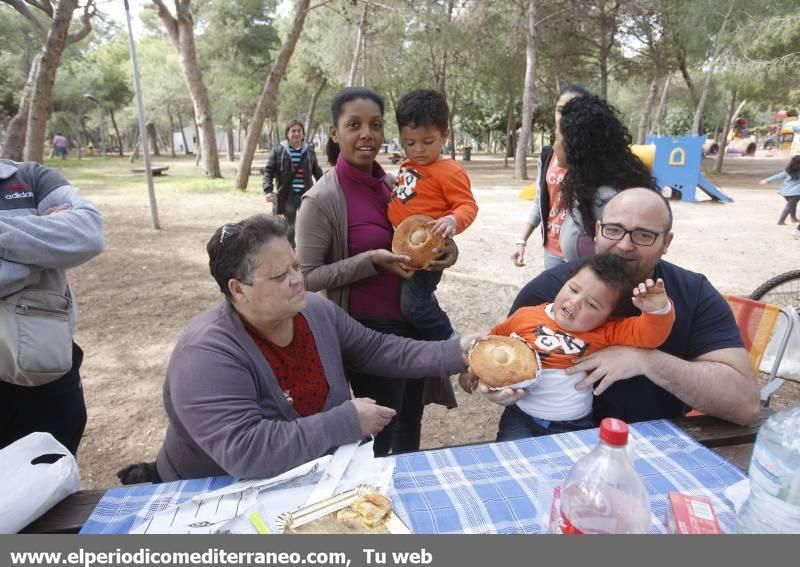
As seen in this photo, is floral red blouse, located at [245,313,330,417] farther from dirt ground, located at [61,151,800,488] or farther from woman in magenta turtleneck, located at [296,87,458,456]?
dirt ground, located at [61,151,800,488]

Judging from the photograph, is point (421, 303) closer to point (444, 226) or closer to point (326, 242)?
point (444, 226)

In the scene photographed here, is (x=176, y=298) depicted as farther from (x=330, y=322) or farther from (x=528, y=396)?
(x=528, y=396)

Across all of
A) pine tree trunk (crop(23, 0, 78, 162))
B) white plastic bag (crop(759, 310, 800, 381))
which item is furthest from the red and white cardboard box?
pine tree trunk (crop(23, 0, 78, 162))

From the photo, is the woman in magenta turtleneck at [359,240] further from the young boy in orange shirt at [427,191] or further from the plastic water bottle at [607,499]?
the plastic water bottle at [607,499]

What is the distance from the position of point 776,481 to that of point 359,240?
66.8 inches

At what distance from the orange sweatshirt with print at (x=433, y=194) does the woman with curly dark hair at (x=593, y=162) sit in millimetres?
669

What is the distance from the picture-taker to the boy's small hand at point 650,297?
156 centimetres

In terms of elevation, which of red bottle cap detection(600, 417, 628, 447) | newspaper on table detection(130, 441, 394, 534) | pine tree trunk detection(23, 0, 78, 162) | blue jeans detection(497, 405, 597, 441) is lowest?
blue jeans detection(497, 405, 597, 441)

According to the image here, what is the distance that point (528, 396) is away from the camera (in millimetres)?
1902

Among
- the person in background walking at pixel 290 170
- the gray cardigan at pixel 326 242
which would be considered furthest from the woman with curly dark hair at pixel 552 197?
the person in background walking at pixel 290 170

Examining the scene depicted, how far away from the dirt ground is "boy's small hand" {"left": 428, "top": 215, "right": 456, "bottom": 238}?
1563 mm

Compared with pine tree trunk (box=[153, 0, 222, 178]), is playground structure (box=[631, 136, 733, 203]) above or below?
below

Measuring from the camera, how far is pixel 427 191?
2.47 m

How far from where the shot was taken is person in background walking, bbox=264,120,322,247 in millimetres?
7277
